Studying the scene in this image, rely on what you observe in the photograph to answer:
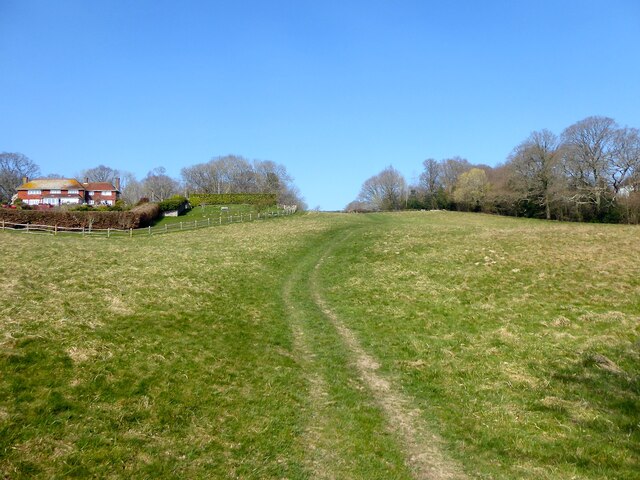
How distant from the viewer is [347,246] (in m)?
35.2

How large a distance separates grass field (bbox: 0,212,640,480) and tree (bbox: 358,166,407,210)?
4204 inches

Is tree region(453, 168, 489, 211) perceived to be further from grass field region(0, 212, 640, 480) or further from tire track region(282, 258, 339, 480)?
tire track region(282, 258, 339, 480)

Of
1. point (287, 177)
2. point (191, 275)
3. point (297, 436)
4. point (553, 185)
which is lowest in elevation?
point (297, 436)

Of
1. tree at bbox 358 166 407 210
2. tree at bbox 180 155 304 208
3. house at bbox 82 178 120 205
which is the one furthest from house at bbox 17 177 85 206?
tree at bbox 358 166 407 210

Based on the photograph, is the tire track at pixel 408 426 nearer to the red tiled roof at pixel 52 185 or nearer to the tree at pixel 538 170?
the tree at pixel 538 170

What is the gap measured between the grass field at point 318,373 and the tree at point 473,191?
7258 centimetres

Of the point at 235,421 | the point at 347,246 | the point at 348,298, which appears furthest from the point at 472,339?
the point at 347,246

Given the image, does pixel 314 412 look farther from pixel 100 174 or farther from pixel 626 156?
pixel 100 174

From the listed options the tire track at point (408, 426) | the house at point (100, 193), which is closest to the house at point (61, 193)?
the house at point (100, 193)

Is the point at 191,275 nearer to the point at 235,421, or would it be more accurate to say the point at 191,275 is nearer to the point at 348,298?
the point at 348,298

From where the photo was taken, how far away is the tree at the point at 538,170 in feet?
227

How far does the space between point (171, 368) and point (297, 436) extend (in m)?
4.43

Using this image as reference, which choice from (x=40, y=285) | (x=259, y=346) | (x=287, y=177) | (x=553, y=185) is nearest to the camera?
(x=259, y=346)

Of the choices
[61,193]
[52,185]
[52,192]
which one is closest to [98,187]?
[61,193]
